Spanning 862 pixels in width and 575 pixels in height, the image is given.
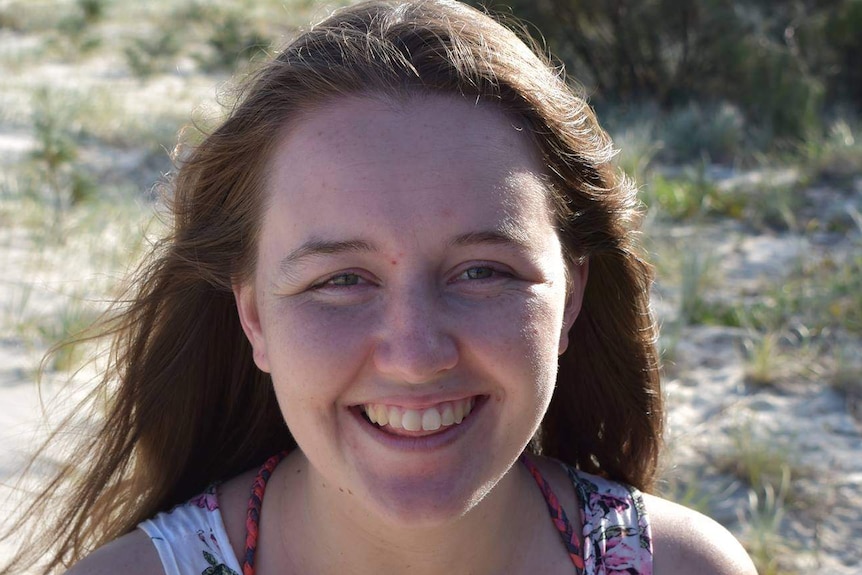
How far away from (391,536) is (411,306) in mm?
463

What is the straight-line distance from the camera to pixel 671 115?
8.07 m

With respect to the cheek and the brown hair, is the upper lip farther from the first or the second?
the brown hair

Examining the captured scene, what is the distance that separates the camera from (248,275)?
6.15 feet

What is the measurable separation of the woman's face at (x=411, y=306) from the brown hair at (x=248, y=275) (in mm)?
102

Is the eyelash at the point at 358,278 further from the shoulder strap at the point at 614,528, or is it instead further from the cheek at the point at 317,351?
the shoulder strap at the point at 614,528

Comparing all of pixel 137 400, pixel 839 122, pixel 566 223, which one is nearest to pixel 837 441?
pixel 566 223

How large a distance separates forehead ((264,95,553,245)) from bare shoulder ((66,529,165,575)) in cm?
60

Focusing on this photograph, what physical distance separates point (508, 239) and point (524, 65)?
0.34 metres

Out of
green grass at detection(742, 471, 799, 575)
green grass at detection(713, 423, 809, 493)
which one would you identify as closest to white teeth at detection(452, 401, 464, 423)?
green grass at detection(742, 471, 799, 575)

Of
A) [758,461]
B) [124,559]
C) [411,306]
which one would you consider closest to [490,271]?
[411,306]

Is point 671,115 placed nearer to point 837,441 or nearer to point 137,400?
point 837,441

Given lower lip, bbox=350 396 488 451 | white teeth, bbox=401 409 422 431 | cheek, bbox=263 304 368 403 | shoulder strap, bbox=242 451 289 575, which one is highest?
cheek, bbox=263 304 368 403

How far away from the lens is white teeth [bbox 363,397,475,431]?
5.35 ft

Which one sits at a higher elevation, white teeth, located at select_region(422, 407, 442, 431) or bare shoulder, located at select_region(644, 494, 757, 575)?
white teeth, located at select_region(422, 407, 442, 431)
